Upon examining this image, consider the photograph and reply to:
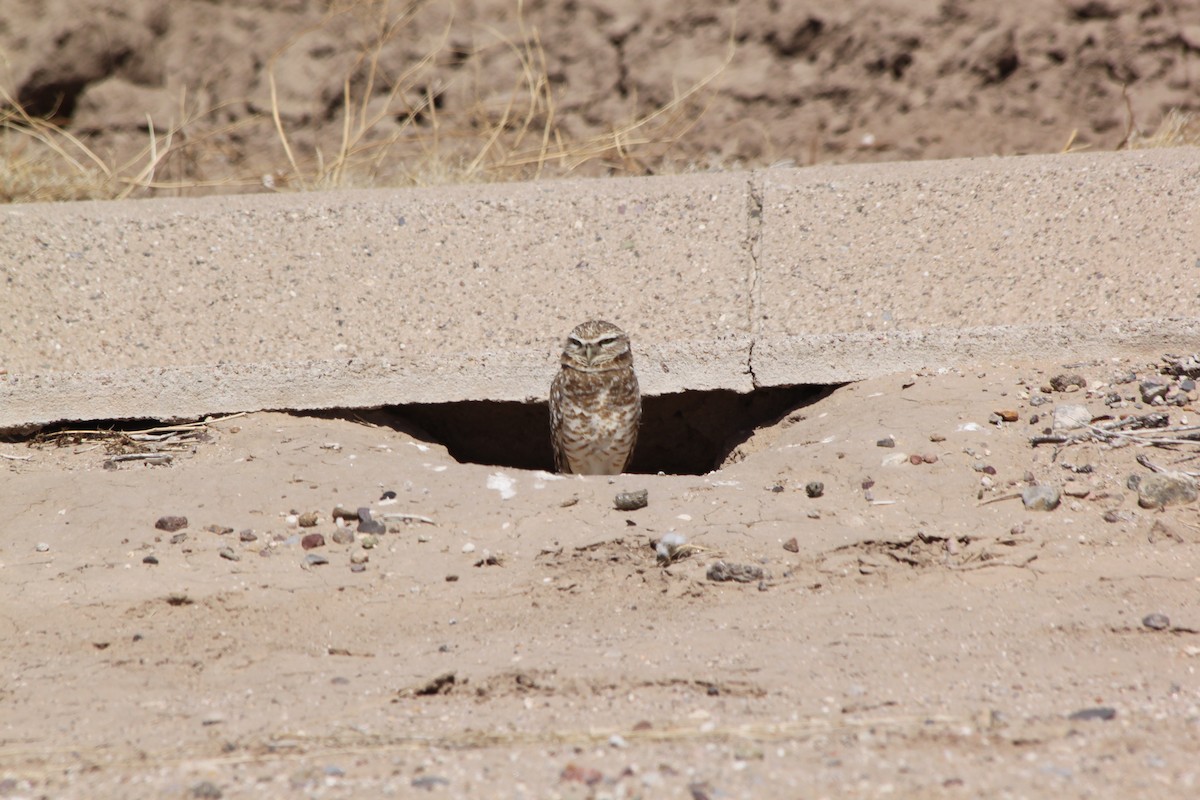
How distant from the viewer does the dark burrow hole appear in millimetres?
5380

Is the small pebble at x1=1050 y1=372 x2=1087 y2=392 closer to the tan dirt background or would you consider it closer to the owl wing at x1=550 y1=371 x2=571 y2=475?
the tan dirt background

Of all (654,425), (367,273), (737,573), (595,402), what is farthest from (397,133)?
(737,573)

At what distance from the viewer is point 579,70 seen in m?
7.01

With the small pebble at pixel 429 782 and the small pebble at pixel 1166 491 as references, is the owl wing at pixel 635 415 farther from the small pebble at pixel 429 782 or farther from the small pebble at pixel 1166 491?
the small pebble at pixel 429 782

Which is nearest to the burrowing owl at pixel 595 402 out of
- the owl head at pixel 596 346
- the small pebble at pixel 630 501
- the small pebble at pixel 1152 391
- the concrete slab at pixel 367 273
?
the owl head at pixel 596 346

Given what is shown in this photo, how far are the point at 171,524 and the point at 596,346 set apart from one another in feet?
5.99

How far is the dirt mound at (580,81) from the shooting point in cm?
670

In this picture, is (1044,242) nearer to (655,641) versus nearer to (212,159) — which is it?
(655,641)

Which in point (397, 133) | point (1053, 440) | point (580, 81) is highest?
point (580, 81)

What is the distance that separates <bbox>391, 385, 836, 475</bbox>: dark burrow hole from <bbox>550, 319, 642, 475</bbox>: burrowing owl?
23 cm

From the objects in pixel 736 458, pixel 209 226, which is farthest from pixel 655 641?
pixel 209 226

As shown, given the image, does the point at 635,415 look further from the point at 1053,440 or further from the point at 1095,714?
the point at 1095,714

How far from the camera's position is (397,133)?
678cm

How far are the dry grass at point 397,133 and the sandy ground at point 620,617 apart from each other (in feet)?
7.61
